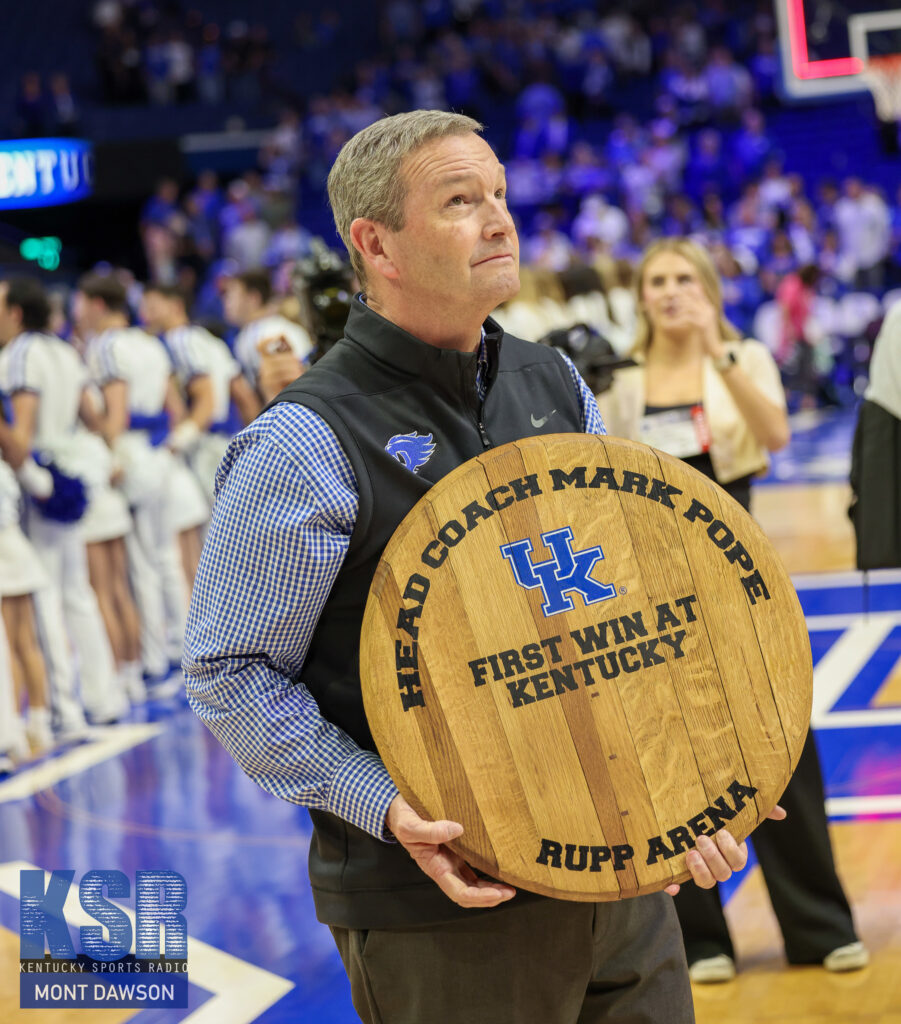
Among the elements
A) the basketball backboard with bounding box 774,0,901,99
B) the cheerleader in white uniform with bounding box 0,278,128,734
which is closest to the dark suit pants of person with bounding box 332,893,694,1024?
the cheerleader in white uniform with bounding box 0,278,128,734

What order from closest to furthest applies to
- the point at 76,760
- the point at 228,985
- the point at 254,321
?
the point at 228,985
the point at 76,760
the point at 254,321

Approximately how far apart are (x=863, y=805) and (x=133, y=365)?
425 centimetres

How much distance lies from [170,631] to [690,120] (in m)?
16.1

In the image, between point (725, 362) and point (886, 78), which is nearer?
point (725, 362)

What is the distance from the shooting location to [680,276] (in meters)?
3.74

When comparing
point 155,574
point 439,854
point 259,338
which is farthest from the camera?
point 155,574

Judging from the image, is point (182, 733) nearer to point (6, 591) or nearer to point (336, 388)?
point (6, 591)

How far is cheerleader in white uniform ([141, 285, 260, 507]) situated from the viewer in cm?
749

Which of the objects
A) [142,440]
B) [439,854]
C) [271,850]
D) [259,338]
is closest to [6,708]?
[271,850]

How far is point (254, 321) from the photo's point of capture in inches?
290

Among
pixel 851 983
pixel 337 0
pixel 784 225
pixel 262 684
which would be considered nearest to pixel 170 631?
pixel 851 983

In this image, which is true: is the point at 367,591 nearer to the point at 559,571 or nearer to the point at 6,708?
the point at 559,571

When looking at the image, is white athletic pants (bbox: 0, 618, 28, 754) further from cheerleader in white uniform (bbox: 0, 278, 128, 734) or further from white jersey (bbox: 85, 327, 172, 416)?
white jersey (bbox: 85, 327, 172, 416)

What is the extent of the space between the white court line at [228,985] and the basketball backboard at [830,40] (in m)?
12.0
